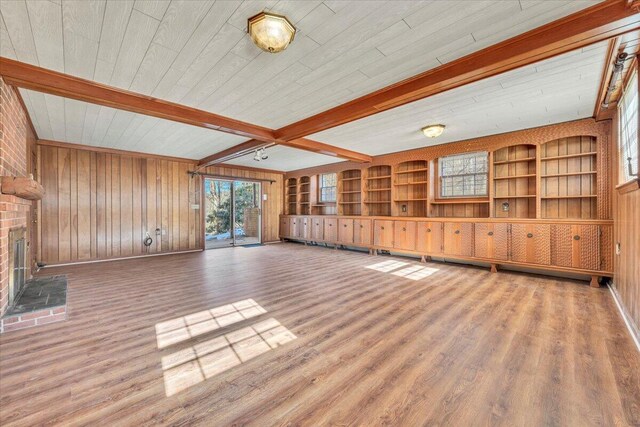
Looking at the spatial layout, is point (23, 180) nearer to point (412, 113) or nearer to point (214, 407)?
point (214, 407)

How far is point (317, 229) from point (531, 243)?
532 cm

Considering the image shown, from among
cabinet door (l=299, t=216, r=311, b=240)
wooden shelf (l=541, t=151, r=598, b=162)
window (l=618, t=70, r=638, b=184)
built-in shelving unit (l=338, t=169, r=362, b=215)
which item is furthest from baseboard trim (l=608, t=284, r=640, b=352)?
cabinet door (l=299, t=216, r=311, b=240)

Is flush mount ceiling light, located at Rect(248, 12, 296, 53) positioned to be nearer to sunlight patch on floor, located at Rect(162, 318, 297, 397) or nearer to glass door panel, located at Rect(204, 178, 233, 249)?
sunlight patch on floor, located at Rect(162, 318, 297, 397)

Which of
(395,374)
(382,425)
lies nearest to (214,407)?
(382,425)

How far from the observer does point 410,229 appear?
19.7ft

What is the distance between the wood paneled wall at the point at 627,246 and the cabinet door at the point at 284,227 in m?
7.77

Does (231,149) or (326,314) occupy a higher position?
(231,149)

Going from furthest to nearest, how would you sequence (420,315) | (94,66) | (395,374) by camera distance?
(420,315), (94,66), (395,374)

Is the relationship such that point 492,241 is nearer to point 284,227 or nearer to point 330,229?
point 330,229

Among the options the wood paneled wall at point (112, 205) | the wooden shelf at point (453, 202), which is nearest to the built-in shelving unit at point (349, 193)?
the wooden shelf at point (453, 202)

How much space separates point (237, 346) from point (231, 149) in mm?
4754

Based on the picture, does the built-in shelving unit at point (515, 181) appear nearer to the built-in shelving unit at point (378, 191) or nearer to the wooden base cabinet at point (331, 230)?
the built-in shelving unit at point (378, 191)

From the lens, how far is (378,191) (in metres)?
7.45

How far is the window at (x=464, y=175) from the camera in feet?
17.9
